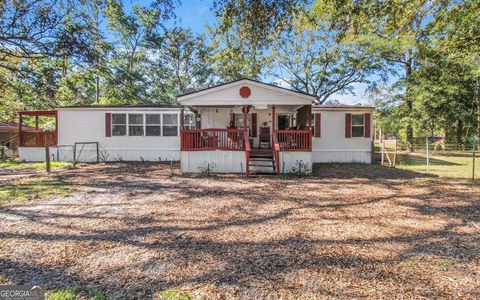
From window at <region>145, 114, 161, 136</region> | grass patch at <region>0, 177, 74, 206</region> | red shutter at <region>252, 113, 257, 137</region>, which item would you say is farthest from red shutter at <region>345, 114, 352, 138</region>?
grass patch at <region>0, 177, 74, 206</region>

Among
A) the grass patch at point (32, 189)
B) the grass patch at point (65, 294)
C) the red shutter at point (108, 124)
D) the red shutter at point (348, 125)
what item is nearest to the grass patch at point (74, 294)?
the grass patch at point (65, 294)

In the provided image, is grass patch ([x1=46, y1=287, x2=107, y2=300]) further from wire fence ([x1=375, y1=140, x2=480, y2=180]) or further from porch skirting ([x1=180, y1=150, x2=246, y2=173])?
wire fence ([x1=375, y1=140, x2=480, y2=180])

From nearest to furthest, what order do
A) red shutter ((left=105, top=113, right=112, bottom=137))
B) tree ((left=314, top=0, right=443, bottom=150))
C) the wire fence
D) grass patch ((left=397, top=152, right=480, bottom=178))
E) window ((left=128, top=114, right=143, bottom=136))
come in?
tree ((left=314, top=0, right=443, bottom=150)), grass patch ((left=397, top=152, right=480, bottom=178)), the wire fence, red shutter ((left=105, top=113, right=112, bottom=137)), window ((left=128, top=114, right=143, bottom=136))

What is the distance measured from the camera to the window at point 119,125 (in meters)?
13.9

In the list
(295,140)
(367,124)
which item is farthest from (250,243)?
(367,124)

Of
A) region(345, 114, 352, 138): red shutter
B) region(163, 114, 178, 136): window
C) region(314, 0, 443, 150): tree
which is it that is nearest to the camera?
region(314, 0, 443, 150): tree

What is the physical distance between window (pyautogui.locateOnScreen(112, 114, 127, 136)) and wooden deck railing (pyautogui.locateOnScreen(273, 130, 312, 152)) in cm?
859

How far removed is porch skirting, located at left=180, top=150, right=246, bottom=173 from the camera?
33.2 feet

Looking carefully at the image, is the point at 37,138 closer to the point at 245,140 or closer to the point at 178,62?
the point at 245,140

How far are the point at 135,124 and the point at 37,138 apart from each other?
18.6 ft

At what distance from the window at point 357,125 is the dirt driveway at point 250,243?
21.7 ft

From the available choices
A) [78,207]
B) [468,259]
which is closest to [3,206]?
[78,207]

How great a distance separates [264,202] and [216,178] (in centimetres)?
348

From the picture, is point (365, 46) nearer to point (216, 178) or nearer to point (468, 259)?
point (216, 178)
